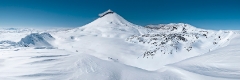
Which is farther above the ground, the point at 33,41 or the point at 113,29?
the point at 113,29

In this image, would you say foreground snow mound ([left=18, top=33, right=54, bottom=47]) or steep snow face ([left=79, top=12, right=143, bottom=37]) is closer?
foreground snow mound ([left=18, top=33, right=54, bottom=47])

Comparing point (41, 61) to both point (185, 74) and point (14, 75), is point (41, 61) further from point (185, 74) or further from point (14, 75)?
point (185, 74)

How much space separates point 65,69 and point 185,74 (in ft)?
13.0

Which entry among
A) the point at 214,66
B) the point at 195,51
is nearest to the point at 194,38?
the point at 195,51

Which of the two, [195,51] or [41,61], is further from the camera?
[195,51]

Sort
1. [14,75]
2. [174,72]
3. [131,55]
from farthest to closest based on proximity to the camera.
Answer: [131,55] < [174,72] < [14,75]

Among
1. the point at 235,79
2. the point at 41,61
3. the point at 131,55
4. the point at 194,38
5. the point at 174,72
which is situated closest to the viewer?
the point at 235,79

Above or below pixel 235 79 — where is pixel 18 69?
above

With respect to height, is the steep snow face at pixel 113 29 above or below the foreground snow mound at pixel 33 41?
above

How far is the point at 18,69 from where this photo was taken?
237 inches

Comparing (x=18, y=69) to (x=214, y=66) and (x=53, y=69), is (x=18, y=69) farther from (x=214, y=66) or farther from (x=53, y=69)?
(x=214, y=66)

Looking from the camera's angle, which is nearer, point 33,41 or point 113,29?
point 33,41

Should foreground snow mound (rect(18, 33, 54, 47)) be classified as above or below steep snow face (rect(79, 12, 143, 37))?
below

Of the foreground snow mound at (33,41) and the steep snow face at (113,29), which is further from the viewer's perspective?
the steep snow face at (113,29)
